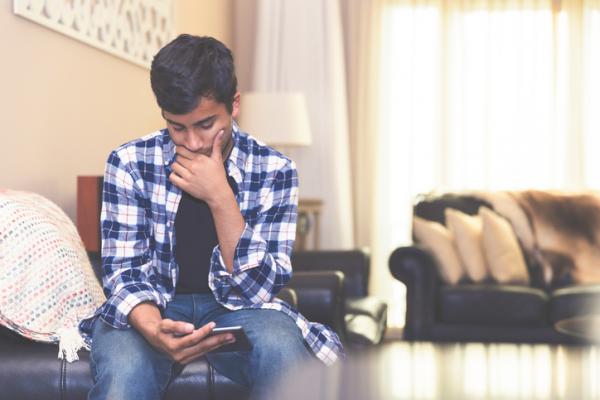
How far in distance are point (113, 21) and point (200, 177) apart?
2.04 m

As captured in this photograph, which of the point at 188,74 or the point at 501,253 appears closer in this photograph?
the point at 188,74

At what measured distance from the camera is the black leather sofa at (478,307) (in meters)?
4.10

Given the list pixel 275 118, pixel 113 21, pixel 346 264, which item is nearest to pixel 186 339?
pixel 113 21

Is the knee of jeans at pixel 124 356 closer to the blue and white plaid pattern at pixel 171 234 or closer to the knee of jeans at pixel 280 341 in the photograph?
the blue and white plaid pattern at pixel 171 234

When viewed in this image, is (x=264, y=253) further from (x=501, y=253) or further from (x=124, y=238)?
(x=501, y=253)

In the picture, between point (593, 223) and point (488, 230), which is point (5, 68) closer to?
point (488, 230)

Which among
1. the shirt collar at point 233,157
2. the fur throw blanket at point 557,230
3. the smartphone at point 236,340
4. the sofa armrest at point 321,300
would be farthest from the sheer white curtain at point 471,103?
the smartphone at point 236,340

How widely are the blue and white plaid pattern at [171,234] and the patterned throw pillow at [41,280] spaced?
0.41 ft

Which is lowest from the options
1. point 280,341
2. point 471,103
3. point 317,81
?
point 280,341

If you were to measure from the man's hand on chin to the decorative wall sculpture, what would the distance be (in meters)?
1.34

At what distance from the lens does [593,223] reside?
4512mm

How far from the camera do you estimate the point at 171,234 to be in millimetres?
2020

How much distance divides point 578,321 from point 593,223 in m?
1.28

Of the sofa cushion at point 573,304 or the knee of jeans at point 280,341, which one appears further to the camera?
the sofa cushion at point 573,304
